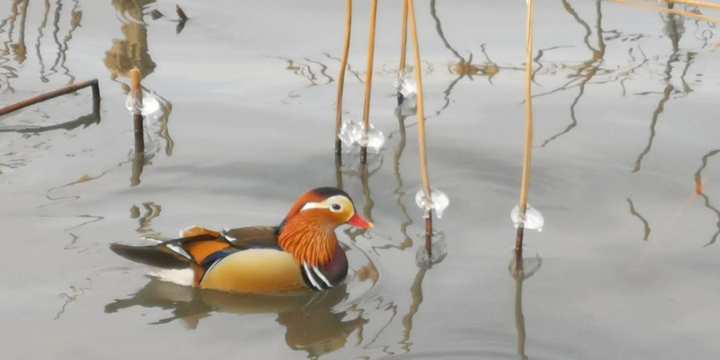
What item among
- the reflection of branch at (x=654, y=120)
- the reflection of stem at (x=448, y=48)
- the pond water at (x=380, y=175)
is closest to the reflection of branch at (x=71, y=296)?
the pond water at (x=380, y=175)

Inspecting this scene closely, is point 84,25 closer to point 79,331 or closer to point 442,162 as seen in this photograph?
point 442,162

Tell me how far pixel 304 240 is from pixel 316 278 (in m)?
0.22

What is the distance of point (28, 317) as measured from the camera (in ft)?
20.3

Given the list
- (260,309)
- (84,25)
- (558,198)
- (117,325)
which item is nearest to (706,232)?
(558,198)

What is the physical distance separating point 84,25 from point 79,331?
4.51m

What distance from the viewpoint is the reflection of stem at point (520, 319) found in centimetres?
610

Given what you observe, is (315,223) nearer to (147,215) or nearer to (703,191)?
(147,215)

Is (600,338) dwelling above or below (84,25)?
below

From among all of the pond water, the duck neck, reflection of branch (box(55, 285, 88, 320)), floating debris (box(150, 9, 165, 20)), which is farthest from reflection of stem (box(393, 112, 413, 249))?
floating debris (box(150, 9, 165, 20))

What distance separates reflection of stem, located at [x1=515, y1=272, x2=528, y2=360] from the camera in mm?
6098

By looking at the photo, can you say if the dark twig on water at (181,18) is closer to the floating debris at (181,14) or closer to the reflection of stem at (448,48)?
the floating debris at (181,14)

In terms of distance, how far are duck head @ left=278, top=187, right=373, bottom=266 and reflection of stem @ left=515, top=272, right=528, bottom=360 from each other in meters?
0.80

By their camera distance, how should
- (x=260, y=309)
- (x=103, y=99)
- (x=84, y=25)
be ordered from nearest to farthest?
(x=260, y=309), (x=103, y=99), (x=84, y=25)

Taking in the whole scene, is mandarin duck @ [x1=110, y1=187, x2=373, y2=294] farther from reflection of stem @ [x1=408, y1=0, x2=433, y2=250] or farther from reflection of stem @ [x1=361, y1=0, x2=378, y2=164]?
reflection of stem @ [x1=361, y1=0, x2=378, y2=164]
